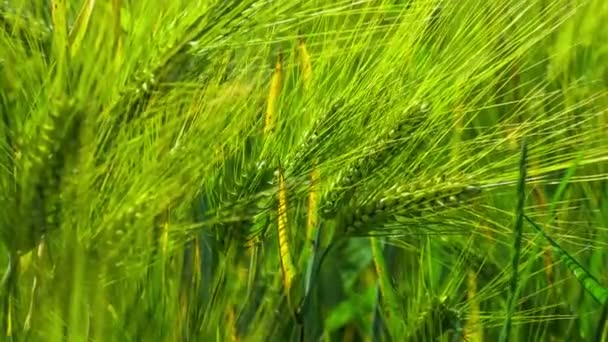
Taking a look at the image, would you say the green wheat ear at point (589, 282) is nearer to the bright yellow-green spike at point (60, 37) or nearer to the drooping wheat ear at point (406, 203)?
the drooping wheat ear at point (406, 203)

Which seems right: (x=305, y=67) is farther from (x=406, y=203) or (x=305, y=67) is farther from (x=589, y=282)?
(x=589, y=282)

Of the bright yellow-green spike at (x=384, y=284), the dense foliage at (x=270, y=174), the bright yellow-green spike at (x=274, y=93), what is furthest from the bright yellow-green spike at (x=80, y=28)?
the bright yellow-green spike at (x=384, y=284)

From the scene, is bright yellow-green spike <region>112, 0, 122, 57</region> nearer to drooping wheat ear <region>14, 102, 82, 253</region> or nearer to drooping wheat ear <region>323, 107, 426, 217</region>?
drooping wheat ear <region>14, 102, 82, 253</region>

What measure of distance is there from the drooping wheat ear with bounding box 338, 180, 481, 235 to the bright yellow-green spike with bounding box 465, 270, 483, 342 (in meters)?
0.09

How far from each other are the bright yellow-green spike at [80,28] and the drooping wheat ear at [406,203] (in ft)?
0.65

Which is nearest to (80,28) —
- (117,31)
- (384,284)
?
(117,31)

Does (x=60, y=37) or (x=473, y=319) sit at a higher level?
(x=60, y=37)

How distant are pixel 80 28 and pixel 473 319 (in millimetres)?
329

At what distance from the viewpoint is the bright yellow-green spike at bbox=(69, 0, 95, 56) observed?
61cm

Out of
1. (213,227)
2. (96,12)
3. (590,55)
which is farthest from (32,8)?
(590,55)

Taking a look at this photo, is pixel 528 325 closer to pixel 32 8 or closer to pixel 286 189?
pixel 286 189

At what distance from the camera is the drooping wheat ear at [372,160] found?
0.72 m

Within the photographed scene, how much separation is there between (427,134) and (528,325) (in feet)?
0.67

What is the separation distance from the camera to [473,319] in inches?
31.7
